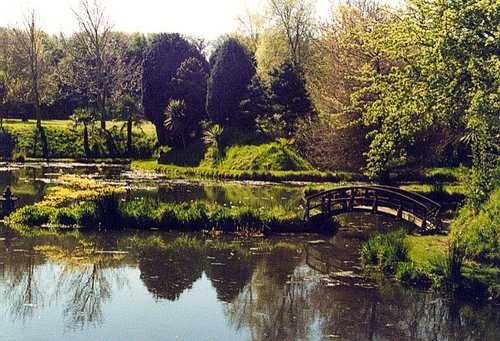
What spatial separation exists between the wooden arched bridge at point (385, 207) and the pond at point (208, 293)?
102 centimetres

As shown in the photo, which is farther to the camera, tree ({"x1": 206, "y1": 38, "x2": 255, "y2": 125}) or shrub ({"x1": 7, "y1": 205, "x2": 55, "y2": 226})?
tree ({"x1": 206, "y1": 38, "x2": 255, "y2": 125})

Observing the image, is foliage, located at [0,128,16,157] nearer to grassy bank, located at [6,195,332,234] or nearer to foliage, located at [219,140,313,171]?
foliage, located at [219,140,313,171]

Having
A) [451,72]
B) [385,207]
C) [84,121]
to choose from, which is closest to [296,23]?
[84,121]

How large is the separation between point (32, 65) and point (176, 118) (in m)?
17.2

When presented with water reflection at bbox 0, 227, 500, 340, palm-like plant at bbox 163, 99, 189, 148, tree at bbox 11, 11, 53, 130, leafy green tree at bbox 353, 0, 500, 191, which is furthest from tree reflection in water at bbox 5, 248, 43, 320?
tree at bbox 11, 11, 53, 130

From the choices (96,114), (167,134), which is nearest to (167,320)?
(167,134)

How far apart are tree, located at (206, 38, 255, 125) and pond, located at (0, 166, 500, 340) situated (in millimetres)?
23254

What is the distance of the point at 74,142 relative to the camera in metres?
52.4

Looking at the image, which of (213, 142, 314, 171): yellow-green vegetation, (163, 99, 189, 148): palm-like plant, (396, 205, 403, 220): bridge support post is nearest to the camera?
(396, 205, 403, 220): bridge support post

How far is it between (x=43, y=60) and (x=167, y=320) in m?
53.7

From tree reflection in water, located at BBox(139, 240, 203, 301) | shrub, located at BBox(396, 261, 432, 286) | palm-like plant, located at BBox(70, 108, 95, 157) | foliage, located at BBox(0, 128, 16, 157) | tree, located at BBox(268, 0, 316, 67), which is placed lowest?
tree reflection in water, located at BBox(139, 240, 203, 301)

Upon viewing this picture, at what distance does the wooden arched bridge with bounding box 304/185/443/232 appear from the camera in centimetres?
2152

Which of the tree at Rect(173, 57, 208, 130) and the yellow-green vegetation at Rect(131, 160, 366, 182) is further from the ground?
the tree at Rect(173, 57, 208, 130)

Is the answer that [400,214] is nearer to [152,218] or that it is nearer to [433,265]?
[433,265]
